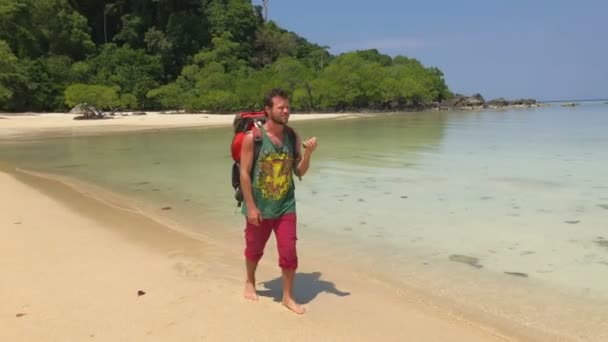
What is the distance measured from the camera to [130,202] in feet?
31.5

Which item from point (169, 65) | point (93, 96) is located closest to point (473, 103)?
point (169, 65)

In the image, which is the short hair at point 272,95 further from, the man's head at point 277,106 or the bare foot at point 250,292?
the bare foot at point 250,292

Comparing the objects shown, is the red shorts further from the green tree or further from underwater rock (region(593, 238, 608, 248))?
the green tree

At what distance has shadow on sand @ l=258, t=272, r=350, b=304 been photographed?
4.74 m

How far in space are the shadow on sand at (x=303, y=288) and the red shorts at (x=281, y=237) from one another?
477 millimetres

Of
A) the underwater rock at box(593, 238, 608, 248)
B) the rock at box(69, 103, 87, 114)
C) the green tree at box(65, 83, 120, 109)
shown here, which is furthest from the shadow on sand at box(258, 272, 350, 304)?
the green tree at box(65, 83, 120, 109)

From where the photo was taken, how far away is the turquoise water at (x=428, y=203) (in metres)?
6.04

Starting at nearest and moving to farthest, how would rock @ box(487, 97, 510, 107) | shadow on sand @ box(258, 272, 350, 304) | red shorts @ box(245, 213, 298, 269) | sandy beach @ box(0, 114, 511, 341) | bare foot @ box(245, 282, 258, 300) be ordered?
sandy beach @ box(0, 114, 511, 341), red shorts @ box(245, 213, 298, 269), bare foot @ box(245, 282, 258, 300), shadow on sand @ box(258, 272, 350, 304), rock @ box(487, 97, 510, 107)

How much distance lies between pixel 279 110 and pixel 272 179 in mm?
520

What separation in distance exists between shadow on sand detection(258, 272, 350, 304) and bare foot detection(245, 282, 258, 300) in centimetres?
15

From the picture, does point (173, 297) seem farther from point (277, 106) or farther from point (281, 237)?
point (277, 106)

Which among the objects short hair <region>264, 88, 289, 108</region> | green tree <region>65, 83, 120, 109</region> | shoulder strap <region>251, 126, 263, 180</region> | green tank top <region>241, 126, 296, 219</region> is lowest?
green tank top <region>241, 126, 296, 219</region>

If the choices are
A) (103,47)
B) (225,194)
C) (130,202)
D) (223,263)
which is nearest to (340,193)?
(225,194)

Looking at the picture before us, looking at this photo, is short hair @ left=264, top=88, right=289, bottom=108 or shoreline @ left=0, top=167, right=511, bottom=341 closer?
shoreline @ left=0, top=167, right=511, bottom=341
